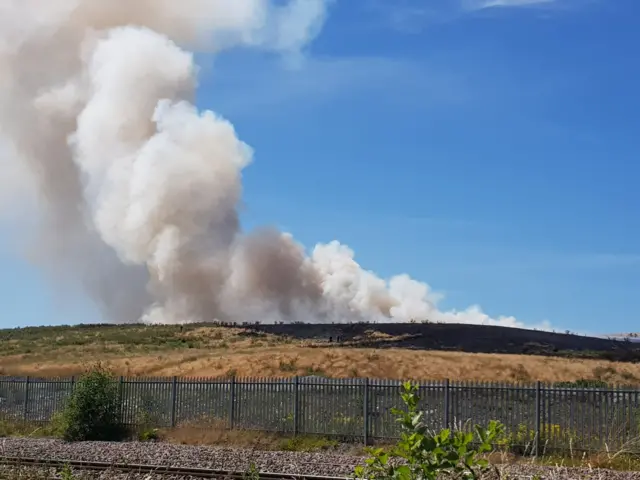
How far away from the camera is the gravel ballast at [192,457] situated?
18922 millimetres

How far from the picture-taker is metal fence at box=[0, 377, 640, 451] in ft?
73.7

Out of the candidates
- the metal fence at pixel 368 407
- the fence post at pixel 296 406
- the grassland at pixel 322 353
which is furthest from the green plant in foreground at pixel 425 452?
the grassland at pixel 322 353

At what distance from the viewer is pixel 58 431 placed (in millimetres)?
28688

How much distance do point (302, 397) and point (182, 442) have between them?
170 inches

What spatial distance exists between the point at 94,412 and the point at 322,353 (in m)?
26.3

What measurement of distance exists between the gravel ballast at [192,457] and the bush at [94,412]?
178 cm

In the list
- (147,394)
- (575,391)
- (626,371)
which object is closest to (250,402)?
(147,394)

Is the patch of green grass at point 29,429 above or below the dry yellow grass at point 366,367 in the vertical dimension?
below

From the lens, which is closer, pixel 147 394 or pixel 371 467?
pixel 371 467

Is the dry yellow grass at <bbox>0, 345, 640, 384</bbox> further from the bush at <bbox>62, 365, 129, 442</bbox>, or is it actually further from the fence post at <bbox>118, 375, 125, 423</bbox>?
the bush at <bbox>62, 365, 129, 442</bbox>

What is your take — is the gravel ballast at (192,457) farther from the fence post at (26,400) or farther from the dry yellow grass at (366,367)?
the dry yellow grass at (366,367)

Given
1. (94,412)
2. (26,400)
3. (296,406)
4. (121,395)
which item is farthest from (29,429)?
(296,406)

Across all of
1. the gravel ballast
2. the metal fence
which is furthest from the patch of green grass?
the gravel ballast

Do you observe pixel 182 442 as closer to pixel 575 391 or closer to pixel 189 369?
pixel 575 391
